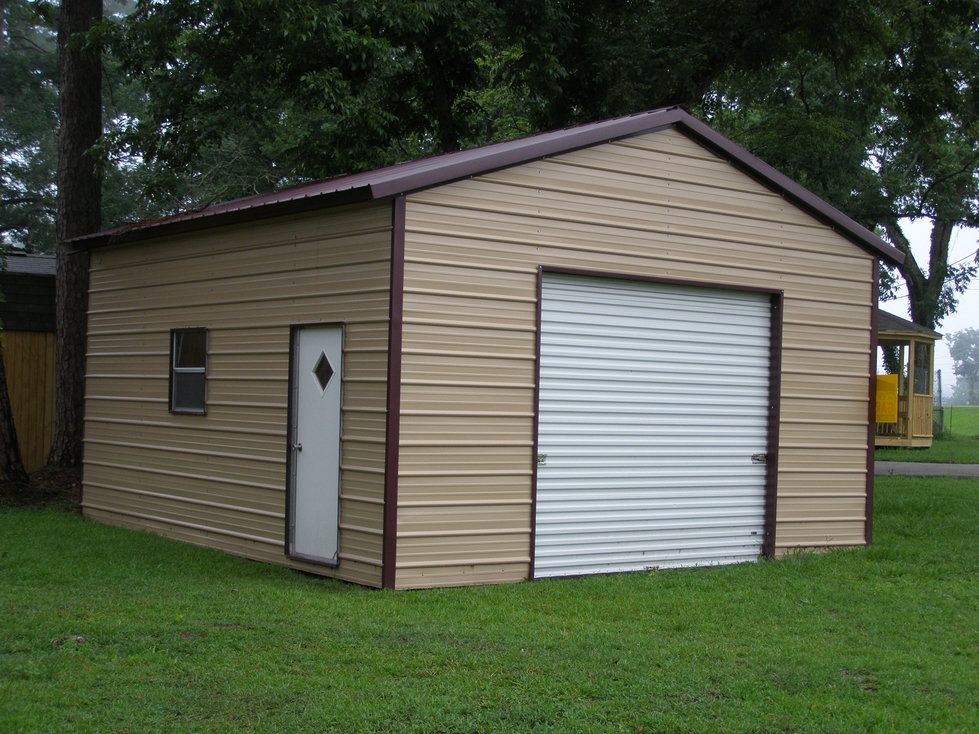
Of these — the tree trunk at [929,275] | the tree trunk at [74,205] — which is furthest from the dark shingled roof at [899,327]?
the tree trunk at [74,205]

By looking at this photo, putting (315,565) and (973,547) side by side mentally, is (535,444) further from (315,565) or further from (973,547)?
(973,547)

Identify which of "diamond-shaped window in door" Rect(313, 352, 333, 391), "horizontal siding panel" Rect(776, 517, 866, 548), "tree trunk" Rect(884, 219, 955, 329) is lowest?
"horizontal siding panel" Rect(776, 517, 866, 548)

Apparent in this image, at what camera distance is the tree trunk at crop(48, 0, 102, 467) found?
53.6ft

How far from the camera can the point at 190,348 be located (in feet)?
38.0

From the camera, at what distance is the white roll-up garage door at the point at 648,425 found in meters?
9.88

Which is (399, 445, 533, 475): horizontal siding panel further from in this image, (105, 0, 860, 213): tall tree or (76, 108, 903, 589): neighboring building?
(105, 0, 860, 213): tall tree

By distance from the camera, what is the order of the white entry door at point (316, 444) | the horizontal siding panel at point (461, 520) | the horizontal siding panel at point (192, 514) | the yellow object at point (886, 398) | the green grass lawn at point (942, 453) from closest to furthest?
the horizontal siding panel at point (461, 520) < the white entry door at point (316, 444) < the horizontal siding panel at point (192, 514) < the yellow object at point (886, 398) < the green grass lawn at point (942, 453)

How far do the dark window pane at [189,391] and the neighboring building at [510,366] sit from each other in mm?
36

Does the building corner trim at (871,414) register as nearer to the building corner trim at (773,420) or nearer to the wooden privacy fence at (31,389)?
the building corner trim at (773,420)

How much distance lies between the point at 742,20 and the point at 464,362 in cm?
1189

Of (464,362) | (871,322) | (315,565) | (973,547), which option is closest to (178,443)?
(315,565)

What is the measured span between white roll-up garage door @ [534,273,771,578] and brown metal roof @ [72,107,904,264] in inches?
44.7

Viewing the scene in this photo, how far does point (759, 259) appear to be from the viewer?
11102mm

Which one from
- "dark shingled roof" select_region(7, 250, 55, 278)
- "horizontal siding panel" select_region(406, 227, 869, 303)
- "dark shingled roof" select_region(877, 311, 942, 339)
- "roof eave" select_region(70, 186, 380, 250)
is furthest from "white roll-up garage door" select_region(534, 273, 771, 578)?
"dark shingled roof" select_region(877, 311, 942, 339)
